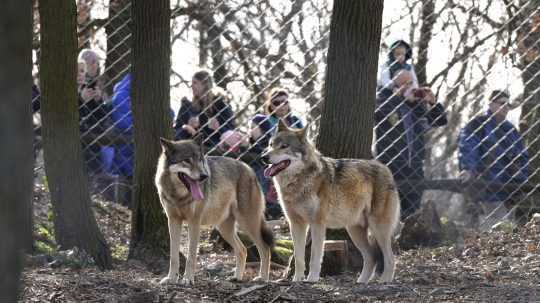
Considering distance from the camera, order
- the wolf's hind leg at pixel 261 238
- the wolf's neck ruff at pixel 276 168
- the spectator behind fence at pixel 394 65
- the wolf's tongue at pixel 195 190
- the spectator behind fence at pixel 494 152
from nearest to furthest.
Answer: the wolf's tongue at pixel 195 190 < the wolf's neck ruff at pixel 276 168 < the wolf's hind leg at pixel 261 238 < the spectator behind fence at pixel 394 65 < the spectator behind fence at pixel 494 152

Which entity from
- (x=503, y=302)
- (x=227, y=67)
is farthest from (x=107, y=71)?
(x=503, y=302)

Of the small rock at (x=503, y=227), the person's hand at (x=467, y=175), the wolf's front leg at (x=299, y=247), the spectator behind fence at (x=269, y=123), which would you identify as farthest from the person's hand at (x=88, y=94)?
the small rock at (x=503, y=227)

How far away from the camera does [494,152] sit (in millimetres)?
12227

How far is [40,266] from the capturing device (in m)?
8.14

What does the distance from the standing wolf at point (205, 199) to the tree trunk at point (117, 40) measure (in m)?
4.42

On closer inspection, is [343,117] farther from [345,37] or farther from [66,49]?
[66,49]

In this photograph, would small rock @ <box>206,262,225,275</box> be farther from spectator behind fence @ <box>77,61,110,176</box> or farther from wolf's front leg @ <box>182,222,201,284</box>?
spectator behind fence @ <box>77,61,110,176</box>

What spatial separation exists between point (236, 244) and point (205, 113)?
126 inches

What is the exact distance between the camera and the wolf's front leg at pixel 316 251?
792cm

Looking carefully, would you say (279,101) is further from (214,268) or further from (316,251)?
(316,251)

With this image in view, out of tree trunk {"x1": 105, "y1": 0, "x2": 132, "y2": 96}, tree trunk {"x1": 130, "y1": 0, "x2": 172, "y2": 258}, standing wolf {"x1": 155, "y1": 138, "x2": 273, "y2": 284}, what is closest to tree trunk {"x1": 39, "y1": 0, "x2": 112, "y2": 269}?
tree trunk {"x1": 130, "y1": 0, "x2": 172, "y2": 258}

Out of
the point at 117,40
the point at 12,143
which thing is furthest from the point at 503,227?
the point at 12,143

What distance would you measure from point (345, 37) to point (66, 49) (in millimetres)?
2513

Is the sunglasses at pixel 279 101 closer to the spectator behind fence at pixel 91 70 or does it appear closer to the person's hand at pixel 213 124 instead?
the person's hand at pixel 213 124
